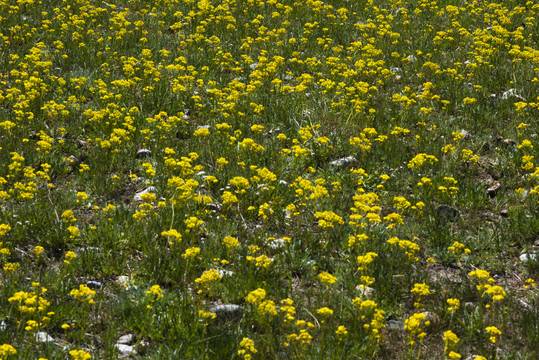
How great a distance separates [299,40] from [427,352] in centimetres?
857

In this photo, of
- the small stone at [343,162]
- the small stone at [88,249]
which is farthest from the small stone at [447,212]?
the small stone at [88,249]

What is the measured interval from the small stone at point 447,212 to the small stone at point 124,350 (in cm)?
369

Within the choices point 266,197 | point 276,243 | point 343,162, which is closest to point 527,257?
point 276,243

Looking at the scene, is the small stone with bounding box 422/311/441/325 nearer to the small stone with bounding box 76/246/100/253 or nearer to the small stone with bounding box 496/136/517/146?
the small stone with bounding box 76/246/100/253

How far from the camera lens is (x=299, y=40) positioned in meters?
12.0

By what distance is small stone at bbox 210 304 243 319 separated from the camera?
15.9 feet

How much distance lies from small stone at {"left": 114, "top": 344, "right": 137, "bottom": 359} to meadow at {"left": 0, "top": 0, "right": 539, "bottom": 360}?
0.08ft

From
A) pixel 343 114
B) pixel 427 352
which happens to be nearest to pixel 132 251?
pixel 427 352

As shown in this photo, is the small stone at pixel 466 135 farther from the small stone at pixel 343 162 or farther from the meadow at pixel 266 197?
the small stone at pixel 343 162

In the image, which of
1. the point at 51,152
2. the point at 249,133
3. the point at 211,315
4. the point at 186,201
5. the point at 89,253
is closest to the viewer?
the point at 211,315

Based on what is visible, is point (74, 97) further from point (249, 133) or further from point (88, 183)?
point (249, 133)

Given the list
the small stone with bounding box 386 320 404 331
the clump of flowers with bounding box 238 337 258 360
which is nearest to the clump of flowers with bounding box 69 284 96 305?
the clump of flowers with bounding box 238 337 258 360

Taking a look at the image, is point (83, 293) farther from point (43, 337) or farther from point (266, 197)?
point (266, 197)

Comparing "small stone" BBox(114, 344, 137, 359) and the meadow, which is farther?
the meadow
